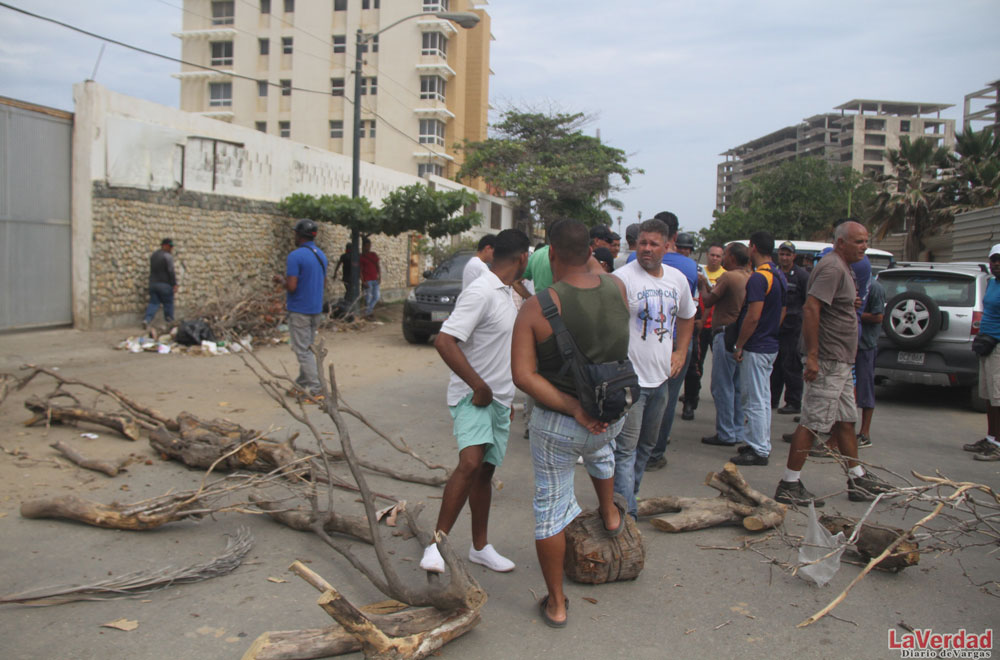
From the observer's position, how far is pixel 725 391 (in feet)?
22.8

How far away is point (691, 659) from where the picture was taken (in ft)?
10.1

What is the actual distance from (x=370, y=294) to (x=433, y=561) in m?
13.6

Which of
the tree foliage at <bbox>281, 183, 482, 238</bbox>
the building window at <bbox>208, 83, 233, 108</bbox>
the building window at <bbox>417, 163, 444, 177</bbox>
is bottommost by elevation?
the tree foliage at <bbox>281, 183, 482, 238</bbox>

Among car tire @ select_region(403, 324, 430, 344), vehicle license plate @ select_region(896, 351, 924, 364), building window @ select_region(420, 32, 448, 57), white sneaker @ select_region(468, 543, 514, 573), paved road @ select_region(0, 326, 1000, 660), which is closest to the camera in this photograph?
paved road @ select_region(0, 326, 1000, 660)

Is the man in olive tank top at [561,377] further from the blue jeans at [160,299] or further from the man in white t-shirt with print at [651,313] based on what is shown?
the blue jeans at [160,299]

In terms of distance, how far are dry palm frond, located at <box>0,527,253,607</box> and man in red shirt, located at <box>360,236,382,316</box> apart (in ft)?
42.9

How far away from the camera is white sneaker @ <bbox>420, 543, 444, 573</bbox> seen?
3648mm

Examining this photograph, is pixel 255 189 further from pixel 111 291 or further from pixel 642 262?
pixel 642 262

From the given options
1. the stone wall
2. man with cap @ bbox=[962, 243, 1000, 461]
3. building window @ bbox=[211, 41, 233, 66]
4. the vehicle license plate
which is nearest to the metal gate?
the stone wall

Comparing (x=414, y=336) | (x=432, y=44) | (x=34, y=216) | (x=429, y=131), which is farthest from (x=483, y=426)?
(x=432, y=44)

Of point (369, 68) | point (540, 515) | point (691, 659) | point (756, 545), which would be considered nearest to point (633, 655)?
point (691, 659)

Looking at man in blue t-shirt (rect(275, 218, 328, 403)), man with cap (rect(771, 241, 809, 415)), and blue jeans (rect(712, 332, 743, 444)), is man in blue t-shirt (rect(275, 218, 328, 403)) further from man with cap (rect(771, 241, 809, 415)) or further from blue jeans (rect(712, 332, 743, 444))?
man with cap (rect(771, 241, 809, 415))

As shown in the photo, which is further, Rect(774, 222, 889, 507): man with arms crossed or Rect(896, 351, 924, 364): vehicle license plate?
Rect(896, 351, 924, 364): vehicle license plate

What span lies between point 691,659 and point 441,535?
A: 1.24 meters
